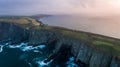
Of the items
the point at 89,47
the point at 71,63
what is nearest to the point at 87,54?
the point at 89,47

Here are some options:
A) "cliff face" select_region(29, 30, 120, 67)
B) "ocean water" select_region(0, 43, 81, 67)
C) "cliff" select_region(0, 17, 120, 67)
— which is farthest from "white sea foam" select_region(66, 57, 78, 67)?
"cliff face" select_region(29, 30, 120, 67)

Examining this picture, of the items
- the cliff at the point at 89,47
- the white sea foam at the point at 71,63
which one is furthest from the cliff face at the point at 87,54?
the white sea foam at the point at 71,63

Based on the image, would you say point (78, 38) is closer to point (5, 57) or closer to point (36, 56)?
point (36, 56)

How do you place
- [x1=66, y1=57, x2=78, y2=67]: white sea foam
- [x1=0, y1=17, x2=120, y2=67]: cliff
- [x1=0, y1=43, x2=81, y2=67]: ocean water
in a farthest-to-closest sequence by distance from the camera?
[x1=0, y1=43, x2=81, y2=67]: ocean water
[x1=66, y1=57, x2=78, y2=67]: white sea foam
[x1=0, y1=17, x2=120, y2=67]: cliff

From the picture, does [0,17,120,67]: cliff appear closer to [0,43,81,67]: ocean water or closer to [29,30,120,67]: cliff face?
[29,30,120,67]: cliff face

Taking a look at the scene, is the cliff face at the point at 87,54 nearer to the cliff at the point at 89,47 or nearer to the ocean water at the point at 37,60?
the cliff at the point at 89,47

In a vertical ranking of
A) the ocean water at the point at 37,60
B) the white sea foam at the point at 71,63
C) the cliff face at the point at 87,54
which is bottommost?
the ocean water at the point at 37,60

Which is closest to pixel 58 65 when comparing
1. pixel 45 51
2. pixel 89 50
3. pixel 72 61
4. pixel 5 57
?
pixel 72 61

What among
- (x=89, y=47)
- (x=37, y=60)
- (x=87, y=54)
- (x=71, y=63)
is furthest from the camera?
(x=37, y=60)

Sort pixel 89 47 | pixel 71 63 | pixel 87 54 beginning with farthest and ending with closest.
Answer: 1. pixel 71 63
2. pixel 89 47
3. pixel 87 54

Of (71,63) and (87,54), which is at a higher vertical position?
(87,54)

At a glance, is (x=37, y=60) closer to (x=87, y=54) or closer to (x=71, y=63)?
(x=71, y=63)
